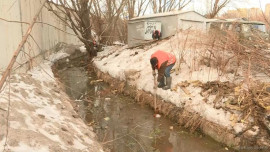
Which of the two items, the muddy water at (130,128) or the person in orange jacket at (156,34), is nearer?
the muddy water at (130,128)

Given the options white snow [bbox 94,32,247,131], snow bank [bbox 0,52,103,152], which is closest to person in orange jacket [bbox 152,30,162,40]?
white snow [bbox 94,32,247,131]

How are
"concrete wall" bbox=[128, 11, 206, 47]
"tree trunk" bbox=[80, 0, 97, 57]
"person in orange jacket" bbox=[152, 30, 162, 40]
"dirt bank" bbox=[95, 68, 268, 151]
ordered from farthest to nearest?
"tree trunk" bbox=[80, 0, 97, 57], "person in orange jacket" bbox=[152, 30, 162, 40], "concrete wall" bbox=[128, 11, 206, 47], "dirt bank" bbox=[95, 68, 268, 151]

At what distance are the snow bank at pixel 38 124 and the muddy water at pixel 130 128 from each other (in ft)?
1.91

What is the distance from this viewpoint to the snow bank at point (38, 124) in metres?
3.03

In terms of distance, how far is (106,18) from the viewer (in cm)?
1407

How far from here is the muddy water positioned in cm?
468

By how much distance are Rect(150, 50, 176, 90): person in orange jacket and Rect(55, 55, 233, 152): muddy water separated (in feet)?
3.06

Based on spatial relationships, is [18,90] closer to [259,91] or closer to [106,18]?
[259,91]

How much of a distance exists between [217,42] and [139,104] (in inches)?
116

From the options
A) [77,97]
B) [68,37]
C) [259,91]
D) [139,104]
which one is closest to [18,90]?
[77,97]

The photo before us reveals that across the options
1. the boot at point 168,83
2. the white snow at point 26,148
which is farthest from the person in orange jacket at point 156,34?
the white snow at point 26,148

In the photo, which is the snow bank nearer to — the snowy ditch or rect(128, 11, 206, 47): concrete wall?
the snowy ditch

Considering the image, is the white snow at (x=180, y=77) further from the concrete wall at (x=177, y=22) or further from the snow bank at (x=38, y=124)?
the snow bank at (x=38, y=124)

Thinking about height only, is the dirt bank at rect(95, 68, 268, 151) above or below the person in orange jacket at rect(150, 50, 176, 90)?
below
